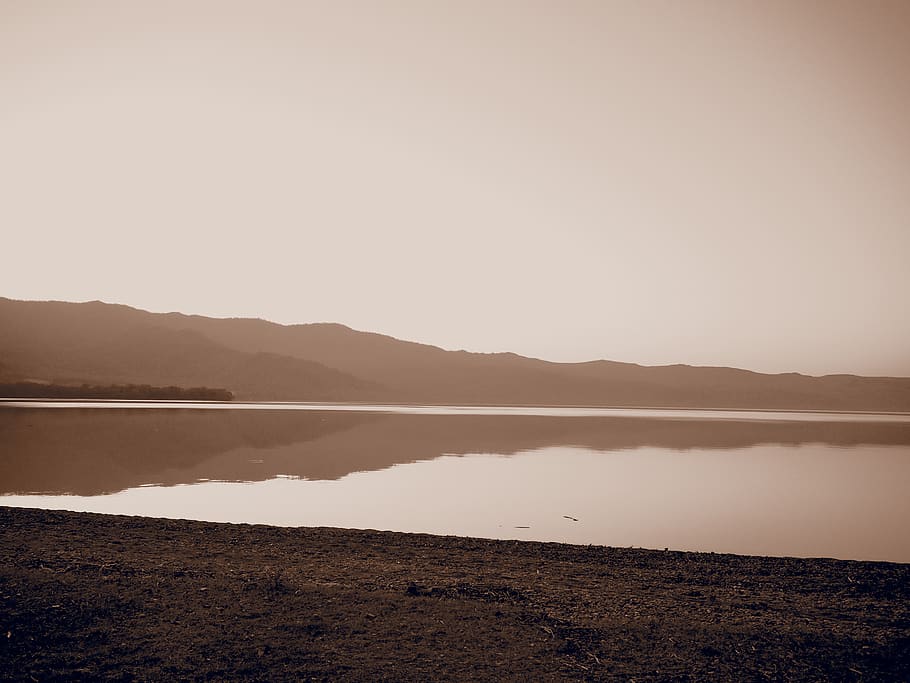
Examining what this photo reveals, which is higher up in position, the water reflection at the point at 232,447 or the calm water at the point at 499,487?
the calm water at the point at 499,487

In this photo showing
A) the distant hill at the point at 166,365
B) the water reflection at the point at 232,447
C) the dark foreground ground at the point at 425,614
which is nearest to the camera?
the dark foreground ground at the point at 425,614

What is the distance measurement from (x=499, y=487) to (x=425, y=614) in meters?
11.1

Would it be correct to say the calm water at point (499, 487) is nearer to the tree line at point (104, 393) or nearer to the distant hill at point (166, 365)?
the tree line at point (104, 393)

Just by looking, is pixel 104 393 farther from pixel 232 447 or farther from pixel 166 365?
pixel 232 447

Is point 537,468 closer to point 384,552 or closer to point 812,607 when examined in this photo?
point 384,552

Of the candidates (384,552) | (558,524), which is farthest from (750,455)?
(384,552)

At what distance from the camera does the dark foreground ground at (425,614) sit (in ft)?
17.8

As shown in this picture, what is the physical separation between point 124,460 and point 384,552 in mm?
15761

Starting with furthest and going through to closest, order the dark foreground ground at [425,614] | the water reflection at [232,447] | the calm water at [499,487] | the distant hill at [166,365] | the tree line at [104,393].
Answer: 1. the distant hill at [166,365]
2. the tree line at [104,393]
3. the water reflection at [232,447]
4. the calm water at [499,487]
5. the dark foreground ground at [425,614]

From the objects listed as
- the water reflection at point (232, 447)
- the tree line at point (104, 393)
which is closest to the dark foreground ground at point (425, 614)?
the water reflection at point (232, 447)

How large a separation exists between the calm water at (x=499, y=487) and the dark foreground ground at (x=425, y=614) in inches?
129

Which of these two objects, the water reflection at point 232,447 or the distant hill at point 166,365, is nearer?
the water reflection at point 232,447

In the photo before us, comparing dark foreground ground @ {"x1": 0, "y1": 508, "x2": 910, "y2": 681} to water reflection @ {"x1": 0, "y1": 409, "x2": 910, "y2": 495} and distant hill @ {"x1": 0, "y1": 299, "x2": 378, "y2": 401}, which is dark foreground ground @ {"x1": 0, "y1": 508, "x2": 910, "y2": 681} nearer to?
water reflection @ {"x1": 0, "y1": 409, "x2": 910, "y2": 495}

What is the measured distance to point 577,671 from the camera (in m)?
5.36
